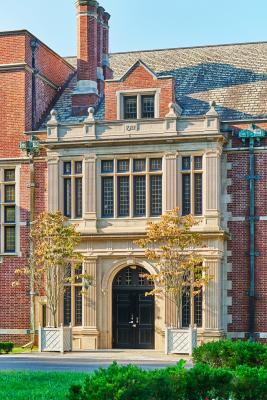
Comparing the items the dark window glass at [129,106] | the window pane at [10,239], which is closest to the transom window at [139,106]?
the dark window glass at [129,106]

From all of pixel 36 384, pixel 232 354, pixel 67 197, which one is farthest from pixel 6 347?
pixel 232 354

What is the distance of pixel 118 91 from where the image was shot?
1412 inches

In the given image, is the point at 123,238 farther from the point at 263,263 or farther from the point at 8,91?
the point at 8,91

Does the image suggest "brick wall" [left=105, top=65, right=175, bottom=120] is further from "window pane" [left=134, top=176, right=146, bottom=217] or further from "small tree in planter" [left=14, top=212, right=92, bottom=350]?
"small tree in planter" [left=14, top=212, right=92, bottom=350]

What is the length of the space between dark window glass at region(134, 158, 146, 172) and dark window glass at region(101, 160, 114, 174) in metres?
0.91

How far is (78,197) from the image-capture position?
35469 millimetres

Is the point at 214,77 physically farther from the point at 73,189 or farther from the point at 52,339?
the point at 52,339

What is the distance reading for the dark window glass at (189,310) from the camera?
3384cm

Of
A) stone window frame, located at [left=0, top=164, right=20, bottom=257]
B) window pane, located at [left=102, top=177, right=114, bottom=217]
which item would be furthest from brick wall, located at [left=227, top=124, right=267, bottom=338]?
stone window frame, located at [left=0, top=164, right=20, bottom=257]

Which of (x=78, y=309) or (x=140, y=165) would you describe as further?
(x=78, y=309)

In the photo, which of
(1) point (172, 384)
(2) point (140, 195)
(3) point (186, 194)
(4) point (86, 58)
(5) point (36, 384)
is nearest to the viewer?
(1) point (172, 384)

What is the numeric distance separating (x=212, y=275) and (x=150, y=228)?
8.87ft

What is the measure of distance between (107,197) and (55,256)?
3.14 metres

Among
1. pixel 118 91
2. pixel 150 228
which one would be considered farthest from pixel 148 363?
pixel 118 91
